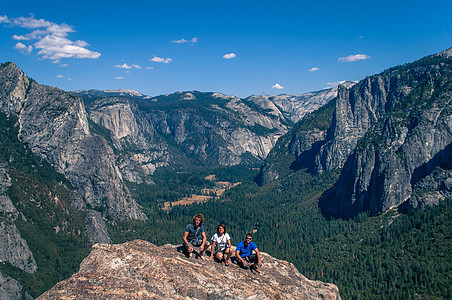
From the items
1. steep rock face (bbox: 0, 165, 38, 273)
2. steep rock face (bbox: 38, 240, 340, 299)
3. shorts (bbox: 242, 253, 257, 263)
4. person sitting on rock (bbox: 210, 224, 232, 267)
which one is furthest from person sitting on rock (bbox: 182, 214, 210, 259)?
steep rock face (bbox: 0, 165, 38, 273)

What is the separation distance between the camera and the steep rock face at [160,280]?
89.6 feet

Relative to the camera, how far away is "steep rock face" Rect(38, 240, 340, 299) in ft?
89.6

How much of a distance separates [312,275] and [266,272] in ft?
456

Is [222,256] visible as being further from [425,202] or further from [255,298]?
[425,202]

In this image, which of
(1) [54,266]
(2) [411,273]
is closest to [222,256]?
(2) [411,273]

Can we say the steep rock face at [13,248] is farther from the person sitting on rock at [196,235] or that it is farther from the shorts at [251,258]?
the shorts at [251,258]

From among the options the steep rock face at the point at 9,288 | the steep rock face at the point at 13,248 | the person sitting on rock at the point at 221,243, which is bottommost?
the steep rock face at the point at 9,288

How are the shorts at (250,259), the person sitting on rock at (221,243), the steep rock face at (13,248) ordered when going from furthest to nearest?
the steep rock face at (13,248) → the shorts at (250,259) → the person sitting on rock at (221,243)

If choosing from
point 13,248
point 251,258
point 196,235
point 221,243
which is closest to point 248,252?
point 251,258

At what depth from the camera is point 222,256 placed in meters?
35.7

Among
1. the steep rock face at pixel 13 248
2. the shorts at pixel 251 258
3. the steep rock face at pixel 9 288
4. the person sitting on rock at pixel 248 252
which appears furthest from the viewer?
the steep rock face at pixel 13 248

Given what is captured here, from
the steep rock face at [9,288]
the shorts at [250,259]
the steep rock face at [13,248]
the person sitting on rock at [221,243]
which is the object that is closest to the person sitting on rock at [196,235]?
the person sitting on rock at [221,243]

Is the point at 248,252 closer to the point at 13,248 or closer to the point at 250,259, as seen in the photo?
the point at 250,259

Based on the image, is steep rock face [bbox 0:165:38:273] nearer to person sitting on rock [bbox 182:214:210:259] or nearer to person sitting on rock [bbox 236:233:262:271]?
person sitting on rock [bbox 182:214:210:259]
